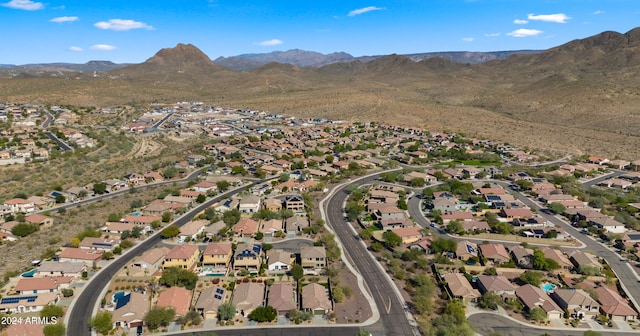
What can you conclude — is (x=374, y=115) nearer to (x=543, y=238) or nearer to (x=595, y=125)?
(x=595, y=125)

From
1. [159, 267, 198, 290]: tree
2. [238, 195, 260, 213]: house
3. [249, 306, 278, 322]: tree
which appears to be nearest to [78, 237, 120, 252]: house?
[159, 267, 198, 290]: tree

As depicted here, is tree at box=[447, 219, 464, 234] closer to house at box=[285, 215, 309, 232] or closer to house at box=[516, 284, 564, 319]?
house at box=[516, 284, 564, 319]

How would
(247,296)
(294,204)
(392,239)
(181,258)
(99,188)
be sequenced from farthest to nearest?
(99,188), (294,204), (392,239), (181,258), (247,296)

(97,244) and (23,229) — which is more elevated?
(23,229)

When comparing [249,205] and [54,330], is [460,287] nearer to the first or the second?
[249,205]

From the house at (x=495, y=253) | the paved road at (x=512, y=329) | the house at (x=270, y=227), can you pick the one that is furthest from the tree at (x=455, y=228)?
the house at (x=270, y=227)

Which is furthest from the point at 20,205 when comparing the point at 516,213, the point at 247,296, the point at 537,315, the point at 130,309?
the point at 516,213
